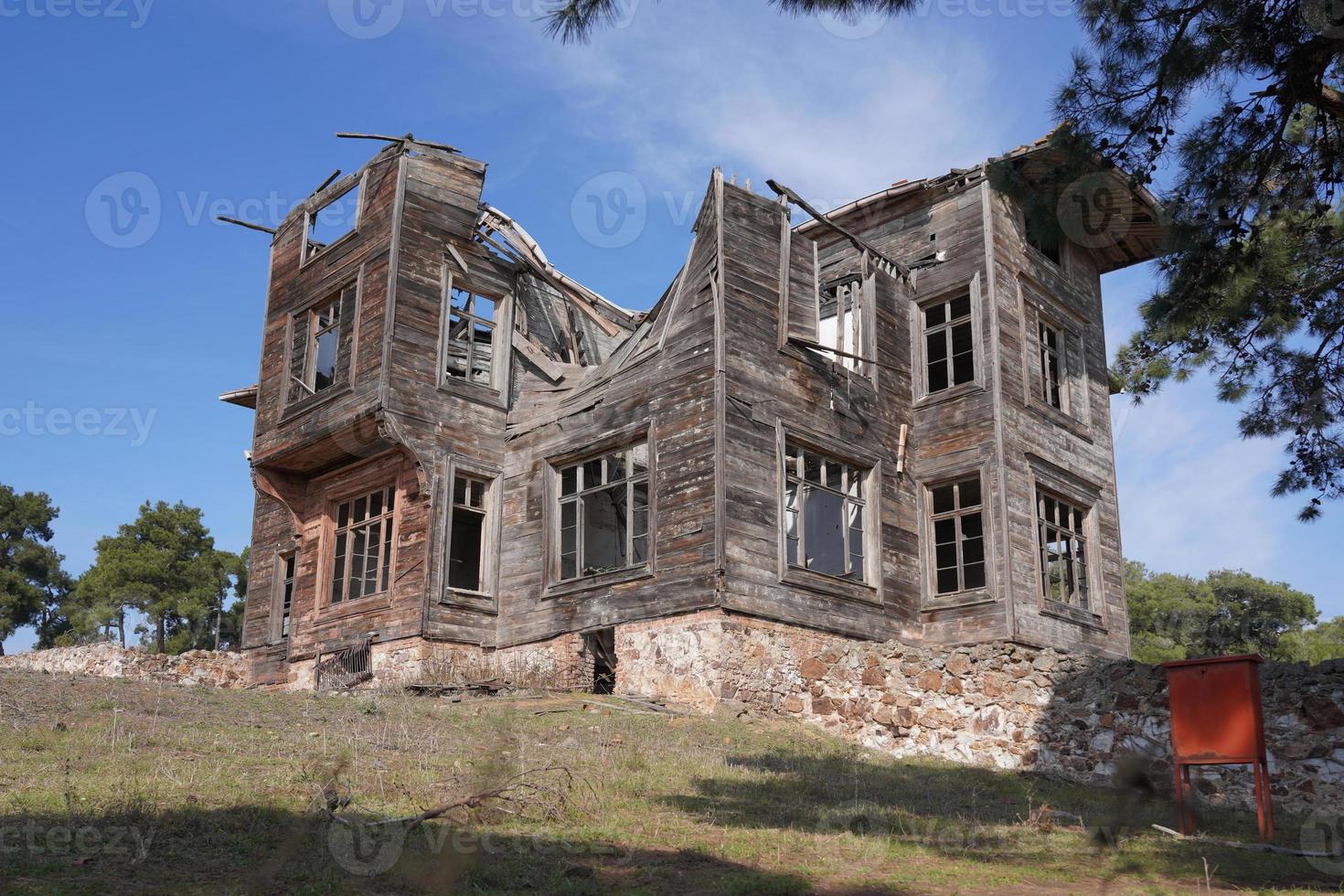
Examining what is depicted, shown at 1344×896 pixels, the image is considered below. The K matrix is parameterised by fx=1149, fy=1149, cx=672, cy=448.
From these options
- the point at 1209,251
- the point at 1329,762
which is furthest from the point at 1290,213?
the point at 1329,762

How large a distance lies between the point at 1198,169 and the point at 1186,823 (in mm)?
5668

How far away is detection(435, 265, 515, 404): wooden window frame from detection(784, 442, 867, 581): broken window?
240 inches

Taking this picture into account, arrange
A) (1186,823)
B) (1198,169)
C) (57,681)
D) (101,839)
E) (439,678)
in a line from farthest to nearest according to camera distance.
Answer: (439,678) → (57,681) → (1198,169) → (1186,823) → (101,839)

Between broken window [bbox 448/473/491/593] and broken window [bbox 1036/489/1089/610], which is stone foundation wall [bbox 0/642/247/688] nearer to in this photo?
broken window [bbox 448/473/491/593]

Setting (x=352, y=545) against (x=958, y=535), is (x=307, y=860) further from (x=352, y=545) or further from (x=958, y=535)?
(x=352, y=545)

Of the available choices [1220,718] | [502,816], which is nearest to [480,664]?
[502,816]

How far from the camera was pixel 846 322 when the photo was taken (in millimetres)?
19875

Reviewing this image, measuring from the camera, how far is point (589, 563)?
20.5 m

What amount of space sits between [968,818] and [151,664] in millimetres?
19253

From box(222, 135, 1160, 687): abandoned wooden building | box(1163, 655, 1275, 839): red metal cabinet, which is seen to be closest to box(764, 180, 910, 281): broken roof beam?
box(222, 135, 1160, 687): abandoned wooden building

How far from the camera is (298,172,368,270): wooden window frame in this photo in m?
21.1

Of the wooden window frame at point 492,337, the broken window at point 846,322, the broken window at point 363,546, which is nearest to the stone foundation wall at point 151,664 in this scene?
the broken window at point 363,546

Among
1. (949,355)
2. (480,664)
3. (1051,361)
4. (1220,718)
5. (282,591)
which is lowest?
(1220,718)

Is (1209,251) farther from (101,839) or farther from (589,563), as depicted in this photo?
(589,563)
